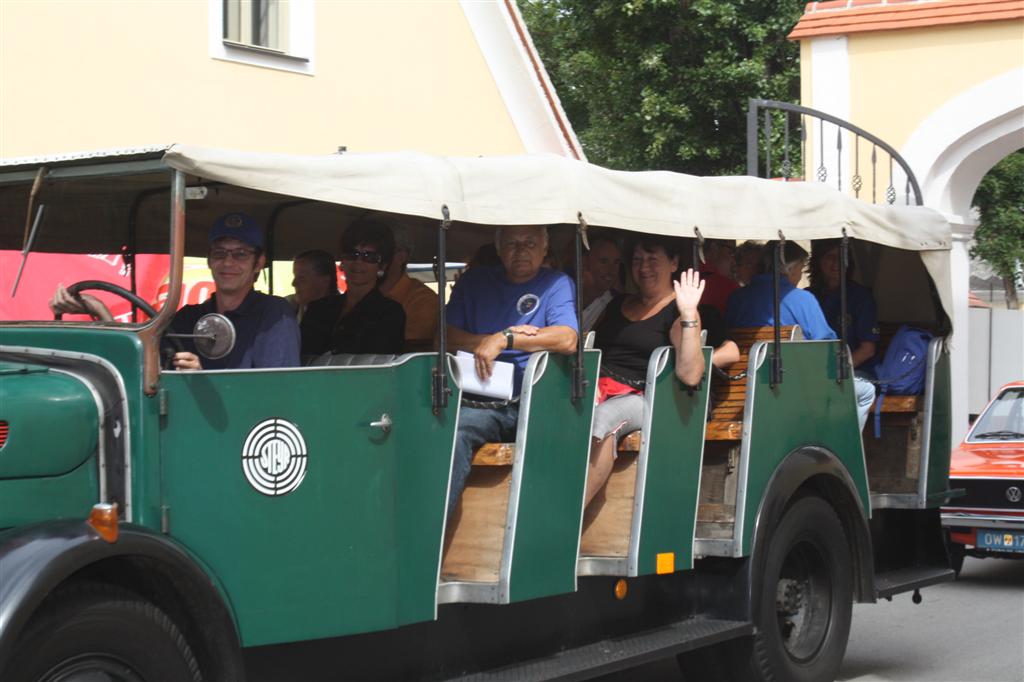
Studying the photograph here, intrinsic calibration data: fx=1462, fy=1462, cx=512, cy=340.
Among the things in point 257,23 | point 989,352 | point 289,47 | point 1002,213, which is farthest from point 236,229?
point 1002,213

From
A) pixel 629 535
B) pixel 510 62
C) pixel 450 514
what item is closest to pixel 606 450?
pixel 629 535

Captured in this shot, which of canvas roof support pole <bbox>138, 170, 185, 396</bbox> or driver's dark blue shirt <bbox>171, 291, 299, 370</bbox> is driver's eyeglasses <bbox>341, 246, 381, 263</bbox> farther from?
canvas roof support pole <bbox>138, 170, 185, 396</bbox>

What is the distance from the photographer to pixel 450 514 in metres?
4.90

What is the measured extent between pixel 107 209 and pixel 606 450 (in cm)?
202

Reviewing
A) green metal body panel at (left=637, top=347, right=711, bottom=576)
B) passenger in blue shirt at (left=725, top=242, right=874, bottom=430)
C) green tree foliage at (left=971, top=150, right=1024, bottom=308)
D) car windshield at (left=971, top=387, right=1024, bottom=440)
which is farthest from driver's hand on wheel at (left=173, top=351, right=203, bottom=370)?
green tree foliage at (left=971, top=150, right=1024, bottom=308)

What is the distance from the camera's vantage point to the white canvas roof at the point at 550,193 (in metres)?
4.27

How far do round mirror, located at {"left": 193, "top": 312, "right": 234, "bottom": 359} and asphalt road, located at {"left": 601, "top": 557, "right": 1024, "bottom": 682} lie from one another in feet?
13.1

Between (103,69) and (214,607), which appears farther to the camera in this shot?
(103,69)

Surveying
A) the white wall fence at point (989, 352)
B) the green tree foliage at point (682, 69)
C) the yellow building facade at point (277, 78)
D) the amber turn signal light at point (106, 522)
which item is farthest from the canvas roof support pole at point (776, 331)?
the green tree foliage at point (682, 69)

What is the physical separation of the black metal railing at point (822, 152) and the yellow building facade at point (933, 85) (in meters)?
0.11

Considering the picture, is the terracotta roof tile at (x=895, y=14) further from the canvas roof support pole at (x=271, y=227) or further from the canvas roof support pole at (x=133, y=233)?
the canvas roof support pole at (x=133, y=233)

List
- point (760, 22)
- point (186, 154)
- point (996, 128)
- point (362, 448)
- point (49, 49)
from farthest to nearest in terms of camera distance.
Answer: point (760, 22), point (996, 128), point (49, 49), point (362, 448), point (186, 154)

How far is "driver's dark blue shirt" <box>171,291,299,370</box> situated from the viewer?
4.47m

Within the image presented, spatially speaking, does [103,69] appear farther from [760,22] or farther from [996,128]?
[760,22]
